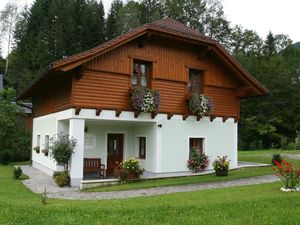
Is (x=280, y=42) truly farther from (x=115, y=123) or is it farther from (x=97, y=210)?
(x=97, y=210)

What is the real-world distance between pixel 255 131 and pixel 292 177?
33.1 m

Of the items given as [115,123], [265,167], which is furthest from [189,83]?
[265,167]

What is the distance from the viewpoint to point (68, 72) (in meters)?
14.9

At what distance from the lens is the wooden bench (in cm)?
1673

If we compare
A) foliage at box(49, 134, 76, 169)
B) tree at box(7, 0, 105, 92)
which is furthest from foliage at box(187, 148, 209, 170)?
tree at box(7, 0, 105, 92)

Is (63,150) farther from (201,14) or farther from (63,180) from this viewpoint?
(201,14)

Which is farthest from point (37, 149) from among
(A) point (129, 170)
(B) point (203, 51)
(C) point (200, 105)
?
(B) point (203, 51)

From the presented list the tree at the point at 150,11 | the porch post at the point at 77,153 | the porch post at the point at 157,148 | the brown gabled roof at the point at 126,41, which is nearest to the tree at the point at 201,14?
the tree at the point at 150,11

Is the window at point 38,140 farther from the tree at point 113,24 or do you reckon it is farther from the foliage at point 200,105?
the tree at point 113,24

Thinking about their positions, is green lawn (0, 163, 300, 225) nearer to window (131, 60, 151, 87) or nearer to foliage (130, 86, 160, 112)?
foliage (130, 86, 160, 112)

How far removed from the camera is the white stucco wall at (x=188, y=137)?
16672 mm

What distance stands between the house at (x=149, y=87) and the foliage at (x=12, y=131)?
740 cm

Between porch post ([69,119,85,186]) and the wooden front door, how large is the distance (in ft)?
10.7

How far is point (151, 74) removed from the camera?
16578mm
